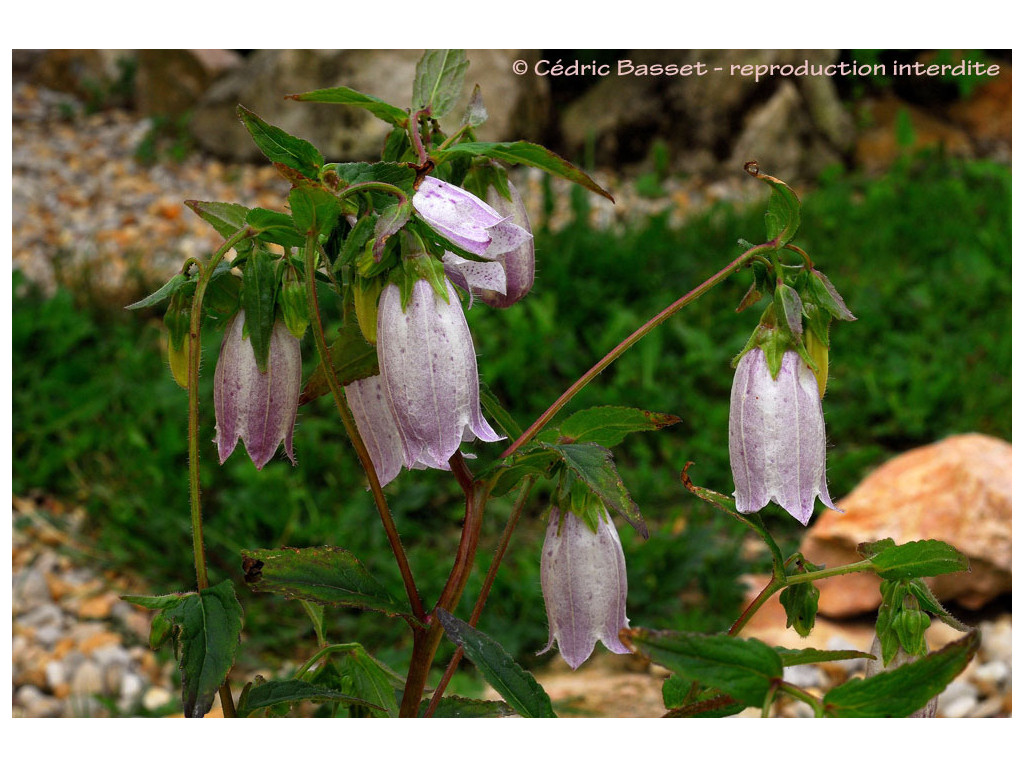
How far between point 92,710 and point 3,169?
3.72ft

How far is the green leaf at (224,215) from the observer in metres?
0.96

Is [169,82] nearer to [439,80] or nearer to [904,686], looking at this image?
[439,80]

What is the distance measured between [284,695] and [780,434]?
0.51m

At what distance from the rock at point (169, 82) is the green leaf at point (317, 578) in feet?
14.0

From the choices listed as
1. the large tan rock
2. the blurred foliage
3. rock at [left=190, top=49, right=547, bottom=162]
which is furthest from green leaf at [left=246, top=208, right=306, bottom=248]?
rock at [left=190, top=49, right=547, bottom=162]

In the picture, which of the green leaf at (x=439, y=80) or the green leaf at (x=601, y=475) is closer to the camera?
the green leaf at (x=601, y=475)

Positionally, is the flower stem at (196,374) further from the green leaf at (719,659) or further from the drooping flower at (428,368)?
the green leaf at (719,659)

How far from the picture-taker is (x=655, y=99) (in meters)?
4.42

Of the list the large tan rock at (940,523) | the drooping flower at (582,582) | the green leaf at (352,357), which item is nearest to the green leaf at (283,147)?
the green leaf at (352,357)

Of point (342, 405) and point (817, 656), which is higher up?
point (342, 405)

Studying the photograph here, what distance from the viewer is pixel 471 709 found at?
1130mm

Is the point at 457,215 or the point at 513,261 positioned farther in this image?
the point at 513,261

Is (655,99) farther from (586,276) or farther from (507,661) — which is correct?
(507,661)

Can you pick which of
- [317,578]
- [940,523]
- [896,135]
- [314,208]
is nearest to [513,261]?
[314,208]
